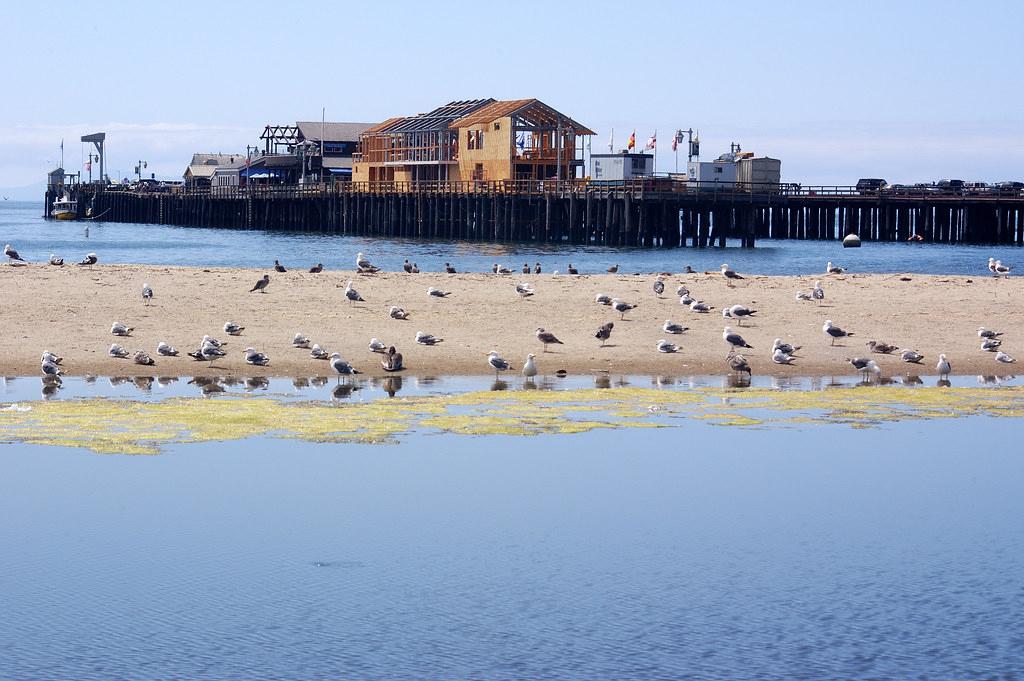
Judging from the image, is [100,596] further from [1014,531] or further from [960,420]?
[960,420]

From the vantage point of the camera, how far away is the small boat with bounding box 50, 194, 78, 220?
486 ft

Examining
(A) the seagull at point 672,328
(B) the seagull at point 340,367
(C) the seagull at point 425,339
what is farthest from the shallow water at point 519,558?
(A) the seagull at point 672,328

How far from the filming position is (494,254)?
216 feet

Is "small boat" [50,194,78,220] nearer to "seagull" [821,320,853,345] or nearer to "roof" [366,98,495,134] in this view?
"roof" [366,98,495,134]

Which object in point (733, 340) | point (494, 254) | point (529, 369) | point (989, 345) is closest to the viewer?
point (529, 369)

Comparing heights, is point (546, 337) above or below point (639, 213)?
below

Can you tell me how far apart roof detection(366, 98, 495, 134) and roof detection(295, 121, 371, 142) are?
16522mm

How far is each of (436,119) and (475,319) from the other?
7325cm

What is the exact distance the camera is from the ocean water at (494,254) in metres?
→ 58.4

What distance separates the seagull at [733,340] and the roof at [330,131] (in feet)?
321

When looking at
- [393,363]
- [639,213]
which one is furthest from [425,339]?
[639,213]

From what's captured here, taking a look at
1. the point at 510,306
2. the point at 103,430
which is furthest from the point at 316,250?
the point at 103,430

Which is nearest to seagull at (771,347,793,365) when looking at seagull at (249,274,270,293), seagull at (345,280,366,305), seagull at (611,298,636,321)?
seagull at (611,298,636,321)

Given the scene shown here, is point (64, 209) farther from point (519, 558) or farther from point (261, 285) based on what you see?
point (519, 558)
